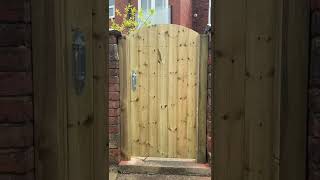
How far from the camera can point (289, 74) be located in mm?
1210

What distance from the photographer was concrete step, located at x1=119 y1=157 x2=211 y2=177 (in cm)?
386

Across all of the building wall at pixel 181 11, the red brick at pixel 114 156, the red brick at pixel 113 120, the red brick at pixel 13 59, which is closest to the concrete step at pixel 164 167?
the red brick at pixel 114 156

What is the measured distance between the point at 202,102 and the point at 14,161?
298cm

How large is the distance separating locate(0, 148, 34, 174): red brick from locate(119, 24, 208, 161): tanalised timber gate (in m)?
2.78

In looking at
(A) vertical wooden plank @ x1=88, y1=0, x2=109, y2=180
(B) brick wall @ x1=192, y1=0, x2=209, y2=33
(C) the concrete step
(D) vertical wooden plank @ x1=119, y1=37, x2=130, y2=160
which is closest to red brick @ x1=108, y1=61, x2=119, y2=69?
(D) vertical wooden plank @ x1=119, y1=37, x2=130, y2=160

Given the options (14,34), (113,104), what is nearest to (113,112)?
(113,104)

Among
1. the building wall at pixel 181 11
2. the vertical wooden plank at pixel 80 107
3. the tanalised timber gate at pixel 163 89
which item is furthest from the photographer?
the building wall at pixel 181 11

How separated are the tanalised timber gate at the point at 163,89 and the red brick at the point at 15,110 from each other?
9.10ft

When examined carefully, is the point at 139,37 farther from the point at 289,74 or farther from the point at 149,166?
the point at 289,74

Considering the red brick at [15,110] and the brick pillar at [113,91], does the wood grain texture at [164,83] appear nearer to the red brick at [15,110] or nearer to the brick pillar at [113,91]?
the brick pillar at [113,91]

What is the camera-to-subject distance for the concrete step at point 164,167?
3.86m

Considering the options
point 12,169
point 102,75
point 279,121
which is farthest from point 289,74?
point 12,169

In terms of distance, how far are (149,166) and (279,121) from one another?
279 cm

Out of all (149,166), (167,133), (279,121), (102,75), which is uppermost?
(102,75)
